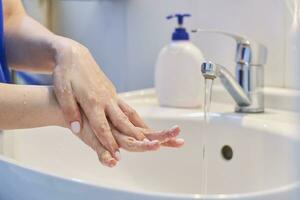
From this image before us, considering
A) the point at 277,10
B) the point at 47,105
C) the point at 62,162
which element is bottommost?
the point at 62,162

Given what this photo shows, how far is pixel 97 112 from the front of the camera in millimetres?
476

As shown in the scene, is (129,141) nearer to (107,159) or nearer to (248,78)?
(107,159)

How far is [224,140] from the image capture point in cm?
68

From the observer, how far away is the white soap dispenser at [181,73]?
76cm

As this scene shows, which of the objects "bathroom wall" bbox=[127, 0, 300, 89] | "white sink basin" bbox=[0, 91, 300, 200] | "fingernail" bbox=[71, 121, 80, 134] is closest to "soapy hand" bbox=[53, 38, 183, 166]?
"fingernail" bbox=[71, 121, 80, 134]

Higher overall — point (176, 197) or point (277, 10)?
point (277, 10)

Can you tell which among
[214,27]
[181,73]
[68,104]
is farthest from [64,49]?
[214,27]

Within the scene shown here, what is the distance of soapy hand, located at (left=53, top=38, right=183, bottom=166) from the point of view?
0.46 meters

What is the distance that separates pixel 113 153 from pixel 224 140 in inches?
11.0

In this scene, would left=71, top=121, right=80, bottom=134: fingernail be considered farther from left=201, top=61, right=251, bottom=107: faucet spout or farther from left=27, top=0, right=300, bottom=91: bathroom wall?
left=27, top=0, right=300, bottom=91: bathroom wall

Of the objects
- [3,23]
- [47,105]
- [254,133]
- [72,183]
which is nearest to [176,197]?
[72,183]

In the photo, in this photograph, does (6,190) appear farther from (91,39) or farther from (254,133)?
(91,39)

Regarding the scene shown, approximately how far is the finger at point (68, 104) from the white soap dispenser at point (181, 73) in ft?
1.03

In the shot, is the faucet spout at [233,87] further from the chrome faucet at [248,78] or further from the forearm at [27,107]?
the forearm at [27,107]
